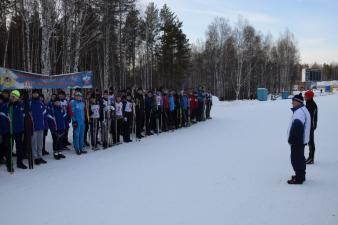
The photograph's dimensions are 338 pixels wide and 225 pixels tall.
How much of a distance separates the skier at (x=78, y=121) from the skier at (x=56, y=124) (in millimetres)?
336

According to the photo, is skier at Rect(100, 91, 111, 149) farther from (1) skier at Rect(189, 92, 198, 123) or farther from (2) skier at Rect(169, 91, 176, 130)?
(1) skier at Rect(189, 92, 198, 123)

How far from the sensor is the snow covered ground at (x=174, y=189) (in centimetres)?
557

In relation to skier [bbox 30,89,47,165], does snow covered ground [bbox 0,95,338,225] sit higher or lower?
lower

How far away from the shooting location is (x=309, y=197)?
21.4ft

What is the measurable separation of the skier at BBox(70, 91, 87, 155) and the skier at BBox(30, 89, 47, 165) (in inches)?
52.9

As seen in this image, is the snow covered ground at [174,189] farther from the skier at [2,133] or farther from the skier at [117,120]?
the skier at [117,120]

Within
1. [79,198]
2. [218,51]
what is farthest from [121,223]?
[218,51]

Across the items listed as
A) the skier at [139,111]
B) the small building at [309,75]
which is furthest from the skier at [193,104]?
the small building at [309,75]

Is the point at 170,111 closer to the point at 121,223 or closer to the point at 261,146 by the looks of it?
the point at 261,146

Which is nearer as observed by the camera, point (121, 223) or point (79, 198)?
point (121, 223)

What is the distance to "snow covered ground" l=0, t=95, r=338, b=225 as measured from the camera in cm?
557

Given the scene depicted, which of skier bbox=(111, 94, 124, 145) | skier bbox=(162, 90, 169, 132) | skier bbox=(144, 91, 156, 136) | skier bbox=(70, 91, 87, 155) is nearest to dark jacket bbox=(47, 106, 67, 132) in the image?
skier bbox=(70, 91, 87, 155)

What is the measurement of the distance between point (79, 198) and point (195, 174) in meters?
2.78

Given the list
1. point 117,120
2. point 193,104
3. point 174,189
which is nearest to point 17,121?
point 174,189
